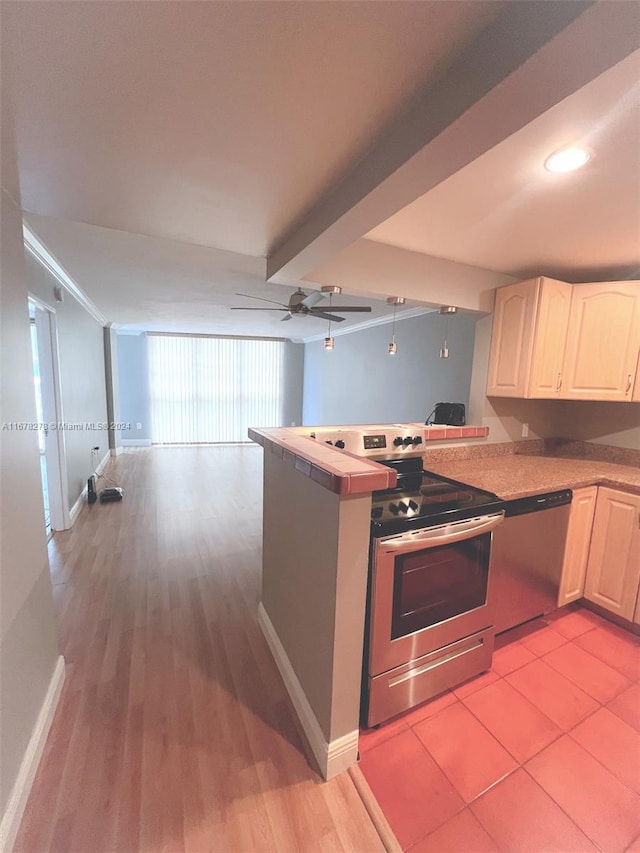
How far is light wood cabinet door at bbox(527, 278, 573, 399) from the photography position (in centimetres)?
224

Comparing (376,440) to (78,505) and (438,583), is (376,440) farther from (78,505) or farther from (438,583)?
(78,505)

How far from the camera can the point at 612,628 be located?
2135mm

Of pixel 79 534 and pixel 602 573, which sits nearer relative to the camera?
Result: pixel 602 573

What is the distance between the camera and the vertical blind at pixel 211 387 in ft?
23.3

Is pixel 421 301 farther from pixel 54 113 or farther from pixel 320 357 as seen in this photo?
pixel 320 357

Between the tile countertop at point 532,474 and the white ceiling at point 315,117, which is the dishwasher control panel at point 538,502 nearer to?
the tile countertop at point 532,474

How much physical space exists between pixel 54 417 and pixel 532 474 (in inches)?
153

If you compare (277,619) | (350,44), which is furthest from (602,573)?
(350,44)

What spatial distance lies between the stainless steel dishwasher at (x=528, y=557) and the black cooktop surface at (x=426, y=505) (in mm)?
187

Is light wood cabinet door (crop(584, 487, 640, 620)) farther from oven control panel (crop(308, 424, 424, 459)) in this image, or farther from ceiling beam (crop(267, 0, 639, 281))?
ceiling beam (crop(267, 0, 639, 281))

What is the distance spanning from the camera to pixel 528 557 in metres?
1.87

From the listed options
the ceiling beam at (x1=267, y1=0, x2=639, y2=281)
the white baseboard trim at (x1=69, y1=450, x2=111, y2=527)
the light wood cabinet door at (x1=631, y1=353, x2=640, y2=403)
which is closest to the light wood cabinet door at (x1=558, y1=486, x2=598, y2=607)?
the light wood cabinet door at (x1=631, y1=353, x2=640, y2=403)

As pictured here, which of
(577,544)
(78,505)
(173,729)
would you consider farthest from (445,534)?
(78,505)

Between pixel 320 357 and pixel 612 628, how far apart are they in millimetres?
5917
